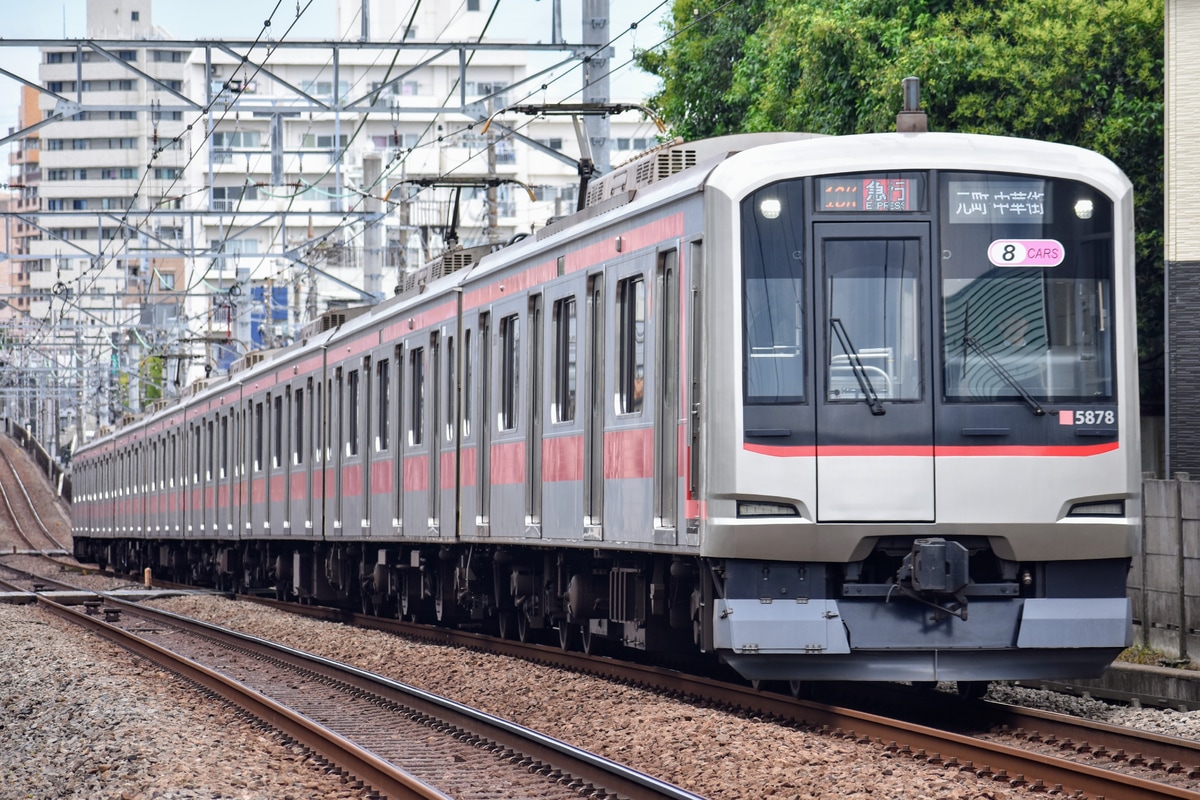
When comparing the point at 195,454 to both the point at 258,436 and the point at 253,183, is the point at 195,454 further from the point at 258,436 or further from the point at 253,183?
the point at 253,183

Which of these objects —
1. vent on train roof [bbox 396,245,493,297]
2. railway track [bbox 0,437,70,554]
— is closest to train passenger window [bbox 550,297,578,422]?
vent on train roof [bbox 396,245,493,297]

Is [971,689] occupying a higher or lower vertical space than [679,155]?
lower

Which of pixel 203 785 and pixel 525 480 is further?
pixel 525 480

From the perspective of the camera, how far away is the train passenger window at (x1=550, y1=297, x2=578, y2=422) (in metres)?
13.1

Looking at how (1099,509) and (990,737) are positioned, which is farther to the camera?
(1099,509)

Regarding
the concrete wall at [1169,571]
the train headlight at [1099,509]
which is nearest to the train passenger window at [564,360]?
the concrete wall at [1169,571]

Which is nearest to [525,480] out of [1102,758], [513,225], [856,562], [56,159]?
[856,562]

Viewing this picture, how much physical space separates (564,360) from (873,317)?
11.9 feet

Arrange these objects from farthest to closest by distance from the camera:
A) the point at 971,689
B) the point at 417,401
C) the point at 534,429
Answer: the point at 417,401
the point at 534,429
the point at 971,689

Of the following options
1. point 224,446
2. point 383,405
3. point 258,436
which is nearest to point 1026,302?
point 383,405

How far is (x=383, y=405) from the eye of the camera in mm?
19219

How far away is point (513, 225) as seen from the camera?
297 ft

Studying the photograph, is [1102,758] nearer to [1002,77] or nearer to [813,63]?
[1002,77]

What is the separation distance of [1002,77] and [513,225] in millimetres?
68459
